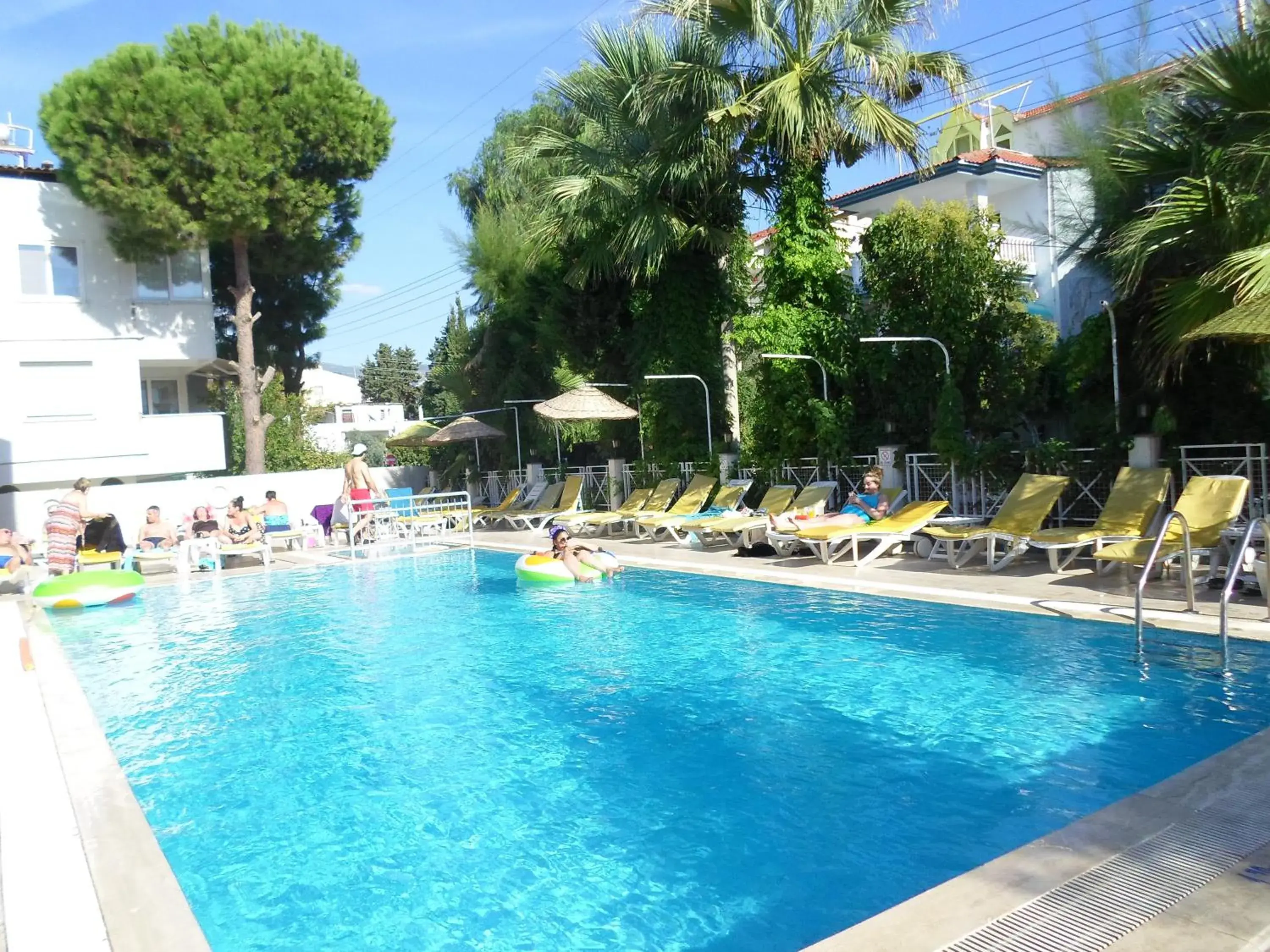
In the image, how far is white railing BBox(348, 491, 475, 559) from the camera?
1712 cm

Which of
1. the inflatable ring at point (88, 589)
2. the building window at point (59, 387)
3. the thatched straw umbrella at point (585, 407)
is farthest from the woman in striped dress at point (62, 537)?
the building window at point (59, 387)

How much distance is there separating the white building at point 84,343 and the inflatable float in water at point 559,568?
13663 millimetres

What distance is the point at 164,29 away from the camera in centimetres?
2302

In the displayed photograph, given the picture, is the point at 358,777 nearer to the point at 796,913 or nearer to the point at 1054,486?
the point at 796,913

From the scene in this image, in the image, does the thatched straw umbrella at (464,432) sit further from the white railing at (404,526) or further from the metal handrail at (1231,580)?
the metal handrail at (1231,580)

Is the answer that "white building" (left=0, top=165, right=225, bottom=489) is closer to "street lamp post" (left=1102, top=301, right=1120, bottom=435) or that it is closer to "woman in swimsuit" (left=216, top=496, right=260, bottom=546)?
"woman in swimsuit" (left=216, top=496, right=260, bottom=546)

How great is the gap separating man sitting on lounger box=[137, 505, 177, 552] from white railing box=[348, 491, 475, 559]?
2940mm

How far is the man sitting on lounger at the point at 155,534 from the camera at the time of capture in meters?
16.0

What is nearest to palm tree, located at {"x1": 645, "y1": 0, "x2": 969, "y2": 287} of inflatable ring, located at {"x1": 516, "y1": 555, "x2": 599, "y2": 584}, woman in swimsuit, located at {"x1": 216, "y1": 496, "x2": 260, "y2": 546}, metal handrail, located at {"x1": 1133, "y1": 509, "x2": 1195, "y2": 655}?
inflatable ring, located at {"x1": 516, "y1": 555, "x2": 599, "y2": 584}

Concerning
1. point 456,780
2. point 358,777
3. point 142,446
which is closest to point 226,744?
point 358,777

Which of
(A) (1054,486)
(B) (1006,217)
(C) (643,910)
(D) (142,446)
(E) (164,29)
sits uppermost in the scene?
(E) (164,29)

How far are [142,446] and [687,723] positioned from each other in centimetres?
1960

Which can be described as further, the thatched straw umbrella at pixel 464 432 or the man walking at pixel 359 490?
the thatched straw umbrella at pixel 464 432

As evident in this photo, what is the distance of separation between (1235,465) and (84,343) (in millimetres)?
21643
